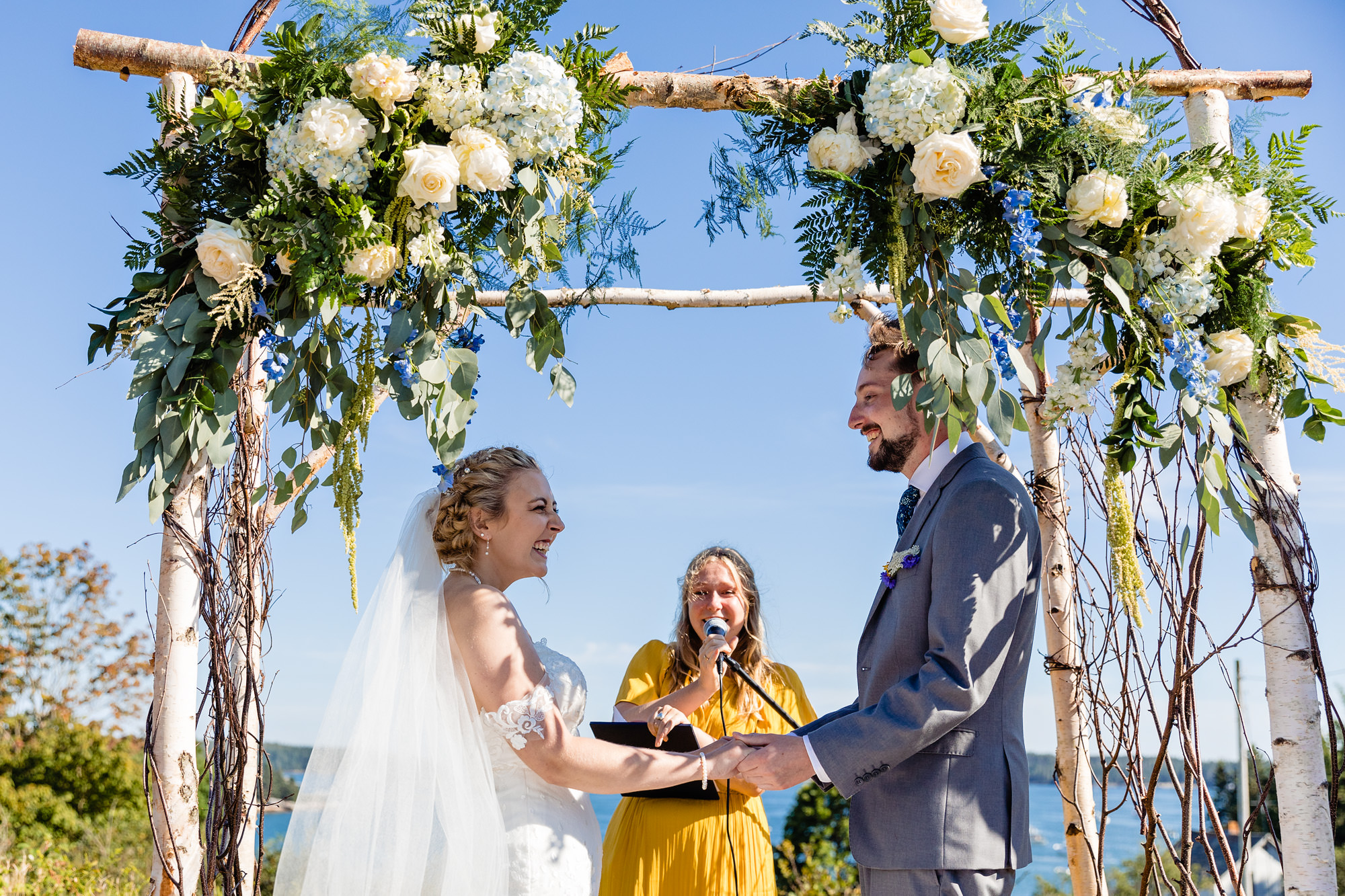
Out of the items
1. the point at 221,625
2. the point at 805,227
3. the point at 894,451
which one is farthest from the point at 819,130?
the point at 221,625

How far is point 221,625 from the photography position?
2873 millimetres

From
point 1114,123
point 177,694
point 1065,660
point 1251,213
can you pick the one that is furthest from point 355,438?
point 1065,660

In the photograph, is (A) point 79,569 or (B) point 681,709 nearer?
(B) point 681,709

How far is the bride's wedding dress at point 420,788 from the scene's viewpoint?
228cm

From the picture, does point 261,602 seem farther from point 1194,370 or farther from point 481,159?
point 1194,370

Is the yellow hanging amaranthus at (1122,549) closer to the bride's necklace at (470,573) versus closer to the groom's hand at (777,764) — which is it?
the groom's hand at (777,764)

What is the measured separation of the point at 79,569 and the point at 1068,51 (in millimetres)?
14799

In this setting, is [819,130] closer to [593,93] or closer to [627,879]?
[593,93]

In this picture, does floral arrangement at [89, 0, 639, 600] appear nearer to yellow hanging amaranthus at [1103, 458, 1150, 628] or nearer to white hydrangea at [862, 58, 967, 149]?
white hydrangea at [862, 58, 967, 149]

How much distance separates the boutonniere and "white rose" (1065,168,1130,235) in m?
0.81

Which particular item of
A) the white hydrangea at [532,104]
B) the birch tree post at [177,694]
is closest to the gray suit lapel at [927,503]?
the white hydrangea at [532,104]

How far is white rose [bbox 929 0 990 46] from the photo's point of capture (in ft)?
6.52

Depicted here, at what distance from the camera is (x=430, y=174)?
195cm

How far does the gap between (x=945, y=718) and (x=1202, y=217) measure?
1.19 meters
